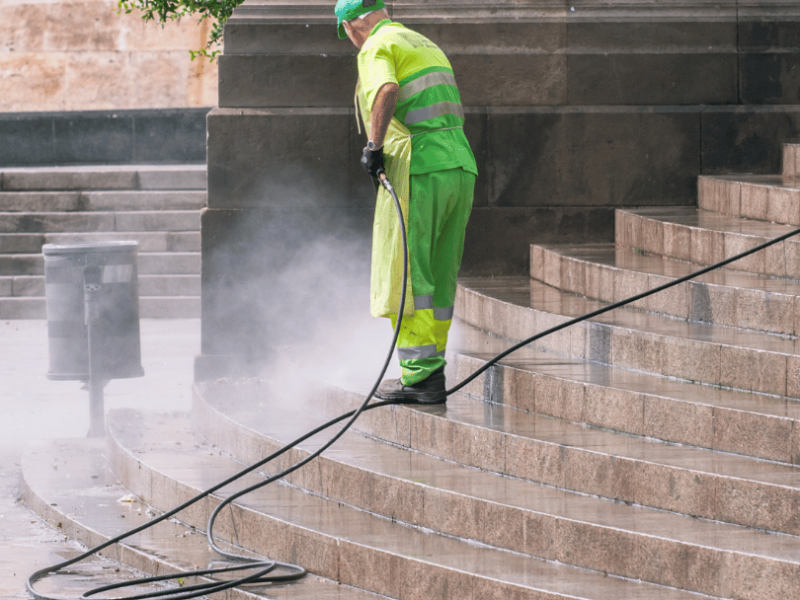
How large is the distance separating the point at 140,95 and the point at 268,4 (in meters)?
11.1

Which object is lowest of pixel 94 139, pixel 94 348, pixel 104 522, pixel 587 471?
pixel 104 522

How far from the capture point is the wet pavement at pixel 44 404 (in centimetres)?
538

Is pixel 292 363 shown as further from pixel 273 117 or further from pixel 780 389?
pixel 780 389

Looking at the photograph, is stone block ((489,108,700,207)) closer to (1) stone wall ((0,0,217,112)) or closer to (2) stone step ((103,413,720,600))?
(2) stone step ((103,413,720,600))

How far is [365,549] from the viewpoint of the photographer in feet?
14.8

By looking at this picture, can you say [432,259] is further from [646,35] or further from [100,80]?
[100,80]

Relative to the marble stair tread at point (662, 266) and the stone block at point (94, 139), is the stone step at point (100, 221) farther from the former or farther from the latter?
the marble stair tread at point (662, 266)

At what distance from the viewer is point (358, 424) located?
5.75 metres

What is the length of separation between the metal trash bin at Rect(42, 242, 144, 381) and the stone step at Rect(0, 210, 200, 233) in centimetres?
622

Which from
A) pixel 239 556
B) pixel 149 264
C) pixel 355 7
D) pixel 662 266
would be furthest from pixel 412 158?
pixel 149 264

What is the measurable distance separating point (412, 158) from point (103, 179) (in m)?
Result: 10.2

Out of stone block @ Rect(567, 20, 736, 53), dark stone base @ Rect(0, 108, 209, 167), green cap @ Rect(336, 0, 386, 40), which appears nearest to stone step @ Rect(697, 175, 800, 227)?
stone block @ Rect(567, 20, 736, 53)

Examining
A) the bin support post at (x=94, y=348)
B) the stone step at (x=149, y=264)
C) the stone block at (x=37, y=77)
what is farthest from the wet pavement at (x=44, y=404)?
the stone block at (x=37, y=77)

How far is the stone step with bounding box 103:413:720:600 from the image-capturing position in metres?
4.08
